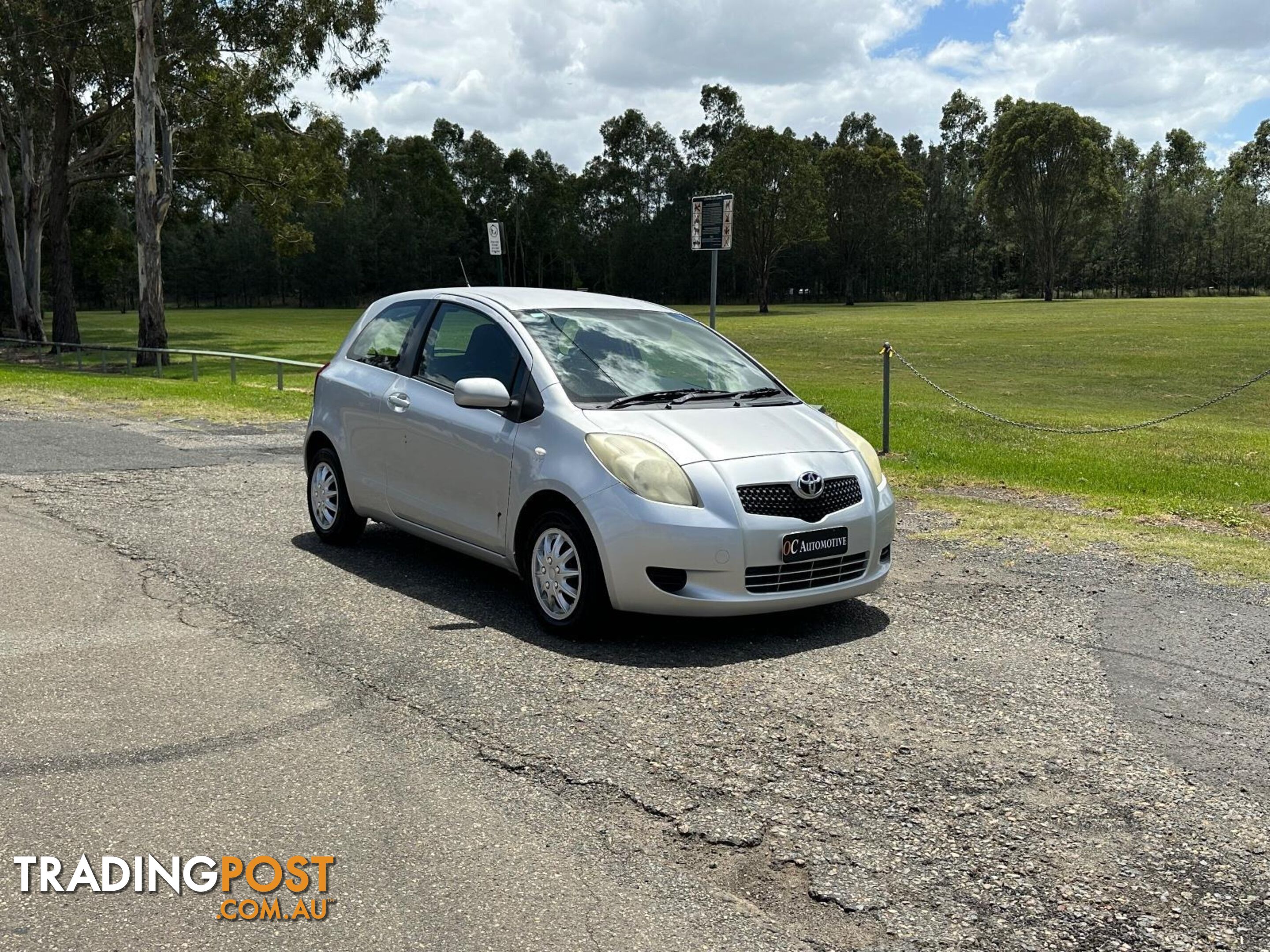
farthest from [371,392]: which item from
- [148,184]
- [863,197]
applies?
[863,197]

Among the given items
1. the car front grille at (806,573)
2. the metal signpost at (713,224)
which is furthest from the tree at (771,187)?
the car front grille at (806,573)

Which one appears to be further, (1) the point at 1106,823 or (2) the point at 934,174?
(2) the point at 934,174

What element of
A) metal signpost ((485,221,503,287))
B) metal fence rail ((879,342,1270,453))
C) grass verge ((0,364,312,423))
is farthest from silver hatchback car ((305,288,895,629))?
metal signpost ((485,221,503,287))

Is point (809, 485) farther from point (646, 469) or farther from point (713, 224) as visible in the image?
point (713, 224)

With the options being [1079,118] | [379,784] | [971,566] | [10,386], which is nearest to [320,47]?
[10,386]

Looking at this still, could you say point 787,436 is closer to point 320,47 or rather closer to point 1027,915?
point 1027,915

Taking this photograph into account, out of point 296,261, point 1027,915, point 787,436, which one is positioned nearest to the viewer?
point 1027,915

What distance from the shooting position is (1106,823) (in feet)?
12.9

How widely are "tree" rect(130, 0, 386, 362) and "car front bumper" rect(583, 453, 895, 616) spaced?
26276mm

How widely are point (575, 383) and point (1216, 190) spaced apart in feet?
416

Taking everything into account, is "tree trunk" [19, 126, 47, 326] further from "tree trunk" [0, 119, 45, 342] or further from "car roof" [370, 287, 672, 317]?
"car roof" [370, 287, 672, 317]

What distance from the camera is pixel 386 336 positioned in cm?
784

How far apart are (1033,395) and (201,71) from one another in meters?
25.9

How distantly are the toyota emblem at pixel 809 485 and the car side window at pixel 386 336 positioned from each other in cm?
293
